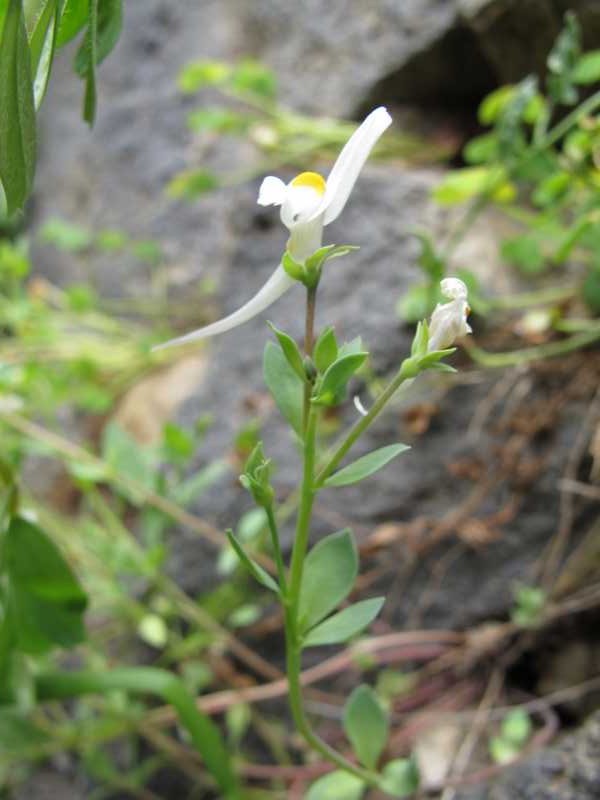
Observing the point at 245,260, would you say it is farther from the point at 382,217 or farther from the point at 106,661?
the point at 106,661

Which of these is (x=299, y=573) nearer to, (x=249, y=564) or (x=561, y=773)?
(x=249, y=564)

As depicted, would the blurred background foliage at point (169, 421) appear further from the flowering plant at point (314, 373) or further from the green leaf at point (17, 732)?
the flowering plant at point (314, 373)

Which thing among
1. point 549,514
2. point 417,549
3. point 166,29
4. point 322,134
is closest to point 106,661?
point 417,549

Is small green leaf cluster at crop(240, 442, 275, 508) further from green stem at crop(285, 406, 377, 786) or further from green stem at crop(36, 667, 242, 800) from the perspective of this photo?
green stem at crop(36, 667, 242, 800)

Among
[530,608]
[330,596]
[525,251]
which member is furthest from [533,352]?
[330,596]

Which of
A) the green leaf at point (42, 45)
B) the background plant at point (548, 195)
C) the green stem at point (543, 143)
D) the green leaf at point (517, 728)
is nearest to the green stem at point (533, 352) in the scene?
the background plant at point (548, 195)

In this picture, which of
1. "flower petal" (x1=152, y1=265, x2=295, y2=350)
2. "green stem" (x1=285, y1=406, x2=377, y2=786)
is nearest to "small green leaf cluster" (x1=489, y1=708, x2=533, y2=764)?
"green stem" (x1=285, y1=406, x2=377, y2=786)
